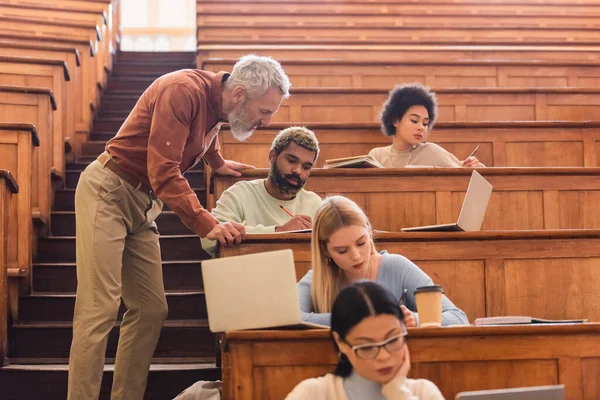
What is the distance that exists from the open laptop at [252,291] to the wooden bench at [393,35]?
242 centimetres

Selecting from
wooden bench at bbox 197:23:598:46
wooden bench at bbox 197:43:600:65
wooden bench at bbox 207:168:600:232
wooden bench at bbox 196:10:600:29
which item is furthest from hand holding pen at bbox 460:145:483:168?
wooden bench at bbox 196:10:600:29

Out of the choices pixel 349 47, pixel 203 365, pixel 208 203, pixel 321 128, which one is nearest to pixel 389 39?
pixel 349 47

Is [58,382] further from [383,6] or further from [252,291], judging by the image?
[383,6]

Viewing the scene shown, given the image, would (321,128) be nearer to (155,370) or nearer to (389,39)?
(155,370)

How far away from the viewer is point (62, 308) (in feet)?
6.22

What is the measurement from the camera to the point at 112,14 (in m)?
3.61

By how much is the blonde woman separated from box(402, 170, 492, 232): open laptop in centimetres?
22

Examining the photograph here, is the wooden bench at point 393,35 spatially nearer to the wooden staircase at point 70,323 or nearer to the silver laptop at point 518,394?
the wooden staircase at point 70,323

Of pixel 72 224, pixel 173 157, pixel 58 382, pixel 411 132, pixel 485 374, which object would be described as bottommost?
pixel 58 382

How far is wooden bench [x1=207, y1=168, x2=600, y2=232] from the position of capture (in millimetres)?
1789

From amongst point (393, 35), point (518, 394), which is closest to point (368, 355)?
point (518, 394)

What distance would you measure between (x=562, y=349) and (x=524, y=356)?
0.05 meters

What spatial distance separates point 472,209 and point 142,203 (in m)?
0.58

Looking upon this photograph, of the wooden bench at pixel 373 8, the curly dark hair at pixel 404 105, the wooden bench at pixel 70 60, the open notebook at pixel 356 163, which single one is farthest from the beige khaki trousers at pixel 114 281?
the wooden bench at pixel 373 8
